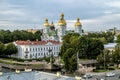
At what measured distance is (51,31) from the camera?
107938mm

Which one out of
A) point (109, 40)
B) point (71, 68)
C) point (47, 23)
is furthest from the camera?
point (109, 40)

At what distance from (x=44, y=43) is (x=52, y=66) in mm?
20402

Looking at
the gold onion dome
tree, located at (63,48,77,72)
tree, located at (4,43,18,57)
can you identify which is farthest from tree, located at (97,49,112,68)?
the gold onion dome

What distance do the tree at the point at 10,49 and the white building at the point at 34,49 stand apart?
1.47 m

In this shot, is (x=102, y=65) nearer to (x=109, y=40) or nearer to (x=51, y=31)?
(x=51, y=31)

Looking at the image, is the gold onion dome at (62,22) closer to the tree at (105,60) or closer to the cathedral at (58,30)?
the cathedral at (58,30)

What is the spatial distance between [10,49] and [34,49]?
6177 mm

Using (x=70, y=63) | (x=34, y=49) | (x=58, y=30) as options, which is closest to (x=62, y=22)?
(x=58, y=30)

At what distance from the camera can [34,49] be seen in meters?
78.4

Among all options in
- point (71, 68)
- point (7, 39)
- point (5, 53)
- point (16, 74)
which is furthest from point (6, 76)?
point (7, 39)

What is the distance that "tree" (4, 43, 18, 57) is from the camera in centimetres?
7506

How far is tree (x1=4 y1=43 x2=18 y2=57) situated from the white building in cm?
147

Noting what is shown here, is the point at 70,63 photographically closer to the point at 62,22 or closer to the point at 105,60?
the point at 105,60

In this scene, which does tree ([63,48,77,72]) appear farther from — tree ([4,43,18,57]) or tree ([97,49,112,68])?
tree ([4,43,18,57])
